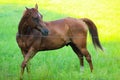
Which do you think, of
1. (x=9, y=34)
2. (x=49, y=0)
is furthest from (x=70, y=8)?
(x=9, y=34)

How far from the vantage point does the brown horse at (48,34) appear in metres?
8.87

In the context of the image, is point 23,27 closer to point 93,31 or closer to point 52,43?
point 52,43

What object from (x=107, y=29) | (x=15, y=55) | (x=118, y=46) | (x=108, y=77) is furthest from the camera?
(x=107, y=29)

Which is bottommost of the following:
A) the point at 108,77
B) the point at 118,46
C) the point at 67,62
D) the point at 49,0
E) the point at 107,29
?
the point at 49,0

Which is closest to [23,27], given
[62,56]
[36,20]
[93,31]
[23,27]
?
[23,27]

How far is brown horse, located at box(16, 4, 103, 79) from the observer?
29.1ft

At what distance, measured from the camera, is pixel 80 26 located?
1018cm

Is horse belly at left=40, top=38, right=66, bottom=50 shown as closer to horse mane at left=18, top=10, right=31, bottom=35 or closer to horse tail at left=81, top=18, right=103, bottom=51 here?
horse mane at left=18, top=10, right=31, bottom=35

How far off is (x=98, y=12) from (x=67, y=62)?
13.3 m

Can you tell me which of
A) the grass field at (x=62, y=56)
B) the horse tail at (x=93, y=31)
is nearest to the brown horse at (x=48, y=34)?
the horse tail at (x=93, y=31)

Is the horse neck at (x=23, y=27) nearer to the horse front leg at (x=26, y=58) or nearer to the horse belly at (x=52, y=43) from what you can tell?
the horse front leg at (x=26, y=58)

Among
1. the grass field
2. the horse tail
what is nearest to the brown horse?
the horse tail

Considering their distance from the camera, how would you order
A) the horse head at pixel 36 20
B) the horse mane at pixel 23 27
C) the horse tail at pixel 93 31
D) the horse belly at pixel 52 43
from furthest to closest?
the horse tail at pixel 93 31, the horse belly at pixel 52 43, the horse mane at pixel 23 27, the horse head at pixel 36 20

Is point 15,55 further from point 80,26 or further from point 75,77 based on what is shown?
point 75,77
